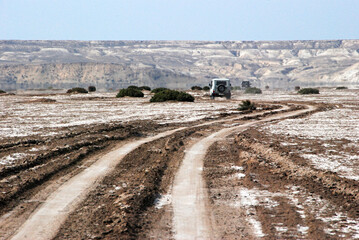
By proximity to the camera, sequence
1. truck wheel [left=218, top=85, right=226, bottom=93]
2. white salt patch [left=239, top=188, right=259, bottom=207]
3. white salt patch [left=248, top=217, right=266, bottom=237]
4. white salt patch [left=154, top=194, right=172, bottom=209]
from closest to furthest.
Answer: white salt patch [left=248, top=217, right=266, bottom=237] → white salt patch [left=154, top=194, right=172, bottom=209] → white salt patch [left=239, top=188, right=259, bottom=207] → truck wheel [left=218, top=85, right=226, bottom=93]

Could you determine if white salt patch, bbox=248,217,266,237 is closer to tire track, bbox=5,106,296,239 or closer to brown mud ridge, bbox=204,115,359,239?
brown mud ridge, bbox=204,115,359,239

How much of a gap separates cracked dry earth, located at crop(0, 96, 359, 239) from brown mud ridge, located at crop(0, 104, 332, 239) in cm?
2

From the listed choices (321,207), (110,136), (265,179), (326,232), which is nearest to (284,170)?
(265,179)

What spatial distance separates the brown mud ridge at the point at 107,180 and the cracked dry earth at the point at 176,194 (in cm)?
2

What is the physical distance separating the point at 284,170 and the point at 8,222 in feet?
19.3

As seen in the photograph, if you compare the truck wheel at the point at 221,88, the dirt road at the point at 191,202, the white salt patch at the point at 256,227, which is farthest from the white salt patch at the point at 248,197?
the truck wheel at the point at 221,88

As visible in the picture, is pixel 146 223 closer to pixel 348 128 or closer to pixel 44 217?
pixel 44 217

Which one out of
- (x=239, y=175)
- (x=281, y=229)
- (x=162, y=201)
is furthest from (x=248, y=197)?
(x=239, y=175)

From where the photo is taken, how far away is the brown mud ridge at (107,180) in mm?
5953

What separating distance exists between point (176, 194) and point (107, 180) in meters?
1.75

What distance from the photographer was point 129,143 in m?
14.0

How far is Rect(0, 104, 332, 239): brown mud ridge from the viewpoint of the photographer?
595cm

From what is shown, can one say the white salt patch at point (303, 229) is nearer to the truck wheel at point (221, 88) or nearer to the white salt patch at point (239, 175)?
the white salt patch at point (239, 175)

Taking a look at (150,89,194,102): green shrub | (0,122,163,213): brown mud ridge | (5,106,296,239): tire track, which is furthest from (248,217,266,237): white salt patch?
(150,89,194,102): green shrub
